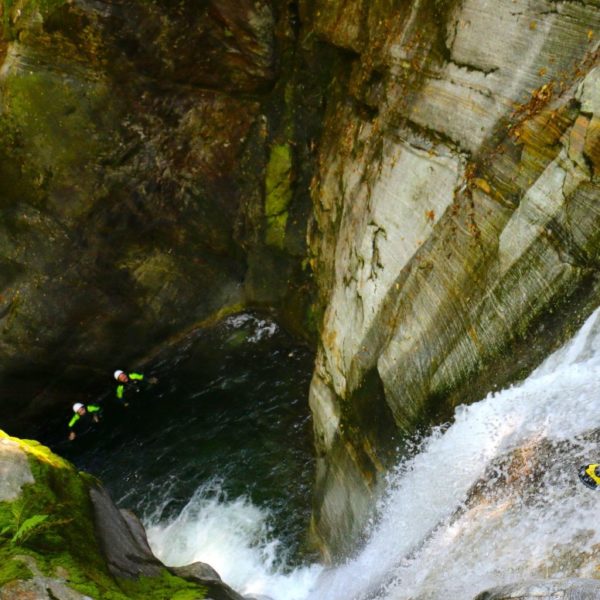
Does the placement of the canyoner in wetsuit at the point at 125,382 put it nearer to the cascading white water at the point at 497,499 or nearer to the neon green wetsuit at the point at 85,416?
the neon green wetsuit at the point at 85,416

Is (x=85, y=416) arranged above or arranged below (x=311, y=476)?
below

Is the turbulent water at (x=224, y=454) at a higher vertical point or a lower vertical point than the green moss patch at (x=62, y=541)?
lower

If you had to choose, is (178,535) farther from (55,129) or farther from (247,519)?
(55,129)

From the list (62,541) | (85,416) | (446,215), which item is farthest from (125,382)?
(446,215)

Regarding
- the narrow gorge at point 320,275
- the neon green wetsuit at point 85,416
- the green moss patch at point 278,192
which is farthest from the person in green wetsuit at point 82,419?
the green moss patch at point 278,192

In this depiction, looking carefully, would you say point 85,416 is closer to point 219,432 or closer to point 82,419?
point 82,419

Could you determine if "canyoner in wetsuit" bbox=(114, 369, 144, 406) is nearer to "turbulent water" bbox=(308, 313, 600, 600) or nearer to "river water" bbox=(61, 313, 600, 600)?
"river water" bbox=(61, 313, 600, 600)

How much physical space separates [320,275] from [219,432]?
397 centimetres

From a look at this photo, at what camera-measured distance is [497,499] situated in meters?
5.69

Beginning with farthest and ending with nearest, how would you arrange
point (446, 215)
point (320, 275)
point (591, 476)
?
1. point (320, 275)
2. point (446, 215)
3. point (591, 476)

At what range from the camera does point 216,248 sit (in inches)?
536

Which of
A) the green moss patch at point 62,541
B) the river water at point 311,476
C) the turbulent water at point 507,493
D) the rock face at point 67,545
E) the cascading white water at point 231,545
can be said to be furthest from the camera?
the cascading white water at point 231,545

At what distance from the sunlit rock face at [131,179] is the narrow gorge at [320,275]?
0.04m

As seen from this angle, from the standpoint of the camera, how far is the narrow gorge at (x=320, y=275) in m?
5.43
